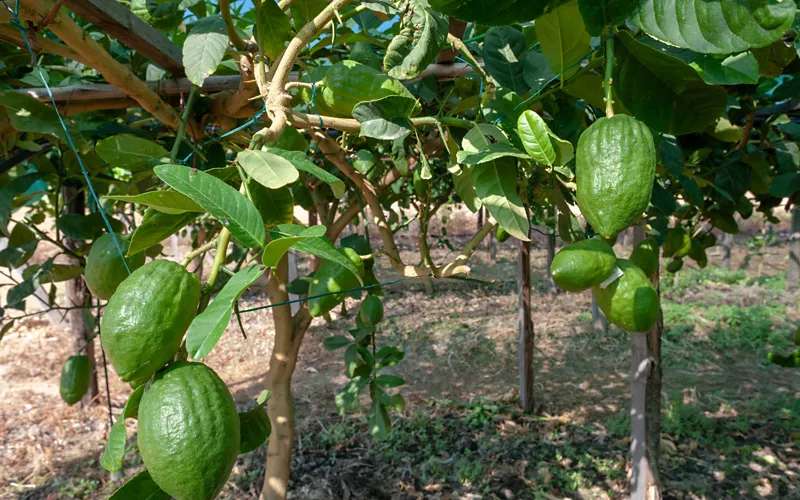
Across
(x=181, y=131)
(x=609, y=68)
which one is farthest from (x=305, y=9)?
(x=609, y=68)

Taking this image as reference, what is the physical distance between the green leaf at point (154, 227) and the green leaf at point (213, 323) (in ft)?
0.44

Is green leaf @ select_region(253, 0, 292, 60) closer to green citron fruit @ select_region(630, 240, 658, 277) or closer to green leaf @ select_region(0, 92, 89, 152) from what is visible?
green leaf @ select_region(0, 92, 89, 152)

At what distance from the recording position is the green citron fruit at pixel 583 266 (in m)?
0.59

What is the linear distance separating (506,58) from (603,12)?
14.7 inches

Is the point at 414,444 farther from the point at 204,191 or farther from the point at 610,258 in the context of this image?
the point at 204,191

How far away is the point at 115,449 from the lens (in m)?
0.50

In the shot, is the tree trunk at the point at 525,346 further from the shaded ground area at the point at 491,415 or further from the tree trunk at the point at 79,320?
the tree trunk at the point at 79,320

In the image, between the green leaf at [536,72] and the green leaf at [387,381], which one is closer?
the green leaf at [536,72]

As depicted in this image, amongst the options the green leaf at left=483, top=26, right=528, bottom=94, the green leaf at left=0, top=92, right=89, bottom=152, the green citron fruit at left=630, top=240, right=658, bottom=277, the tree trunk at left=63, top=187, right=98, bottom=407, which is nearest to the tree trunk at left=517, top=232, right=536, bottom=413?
the green citron fruit at left=630, top=240, right=658, bottom=277

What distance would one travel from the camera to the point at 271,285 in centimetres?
158

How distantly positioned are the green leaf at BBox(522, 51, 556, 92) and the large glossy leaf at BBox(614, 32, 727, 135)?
207mm

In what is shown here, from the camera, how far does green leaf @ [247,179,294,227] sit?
2.02 feet

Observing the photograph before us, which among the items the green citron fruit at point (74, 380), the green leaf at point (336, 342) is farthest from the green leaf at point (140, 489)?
the green leaf at point (336, 342)

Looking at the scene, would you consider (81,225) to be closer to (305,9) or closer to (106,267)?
(106,267)
